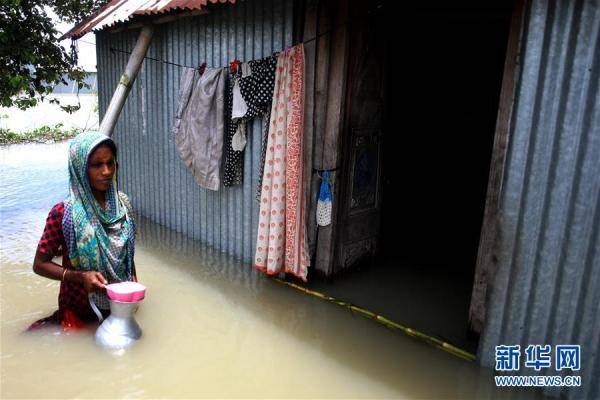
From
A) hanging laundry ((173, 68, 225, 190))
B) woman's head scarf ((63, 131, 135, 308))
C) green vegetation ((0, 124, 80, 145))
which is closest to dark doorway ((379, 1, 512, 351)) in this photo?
hanging laundry ((173, 68, 225, 190))

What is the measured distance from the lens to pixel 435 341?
13.7 feet

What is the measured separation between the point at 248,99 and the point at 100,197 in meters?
2.31

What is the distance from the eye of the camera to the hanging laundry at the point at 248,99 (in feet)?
16.4

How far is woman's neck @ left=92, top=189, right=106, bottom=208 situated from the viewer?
3.30 meters

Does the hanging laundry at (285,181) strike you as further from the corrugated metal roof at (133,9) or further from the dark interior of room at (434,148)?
the corrugated metal roof at (133,9)

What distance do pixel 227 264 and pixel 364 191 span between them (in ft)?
6.24

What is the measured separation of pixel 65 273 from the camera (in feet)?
10.4

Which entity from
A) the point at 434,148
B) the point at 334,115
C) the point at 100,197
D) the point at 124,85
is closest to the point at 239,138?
the point at 334,115

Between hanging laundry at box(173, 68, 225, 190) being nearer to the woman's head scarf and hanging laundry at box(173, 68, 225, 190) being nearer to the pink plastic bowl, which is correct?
the woman's head scarf

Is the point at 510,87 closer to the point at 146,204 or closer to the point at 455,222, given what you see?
the point at 455,222

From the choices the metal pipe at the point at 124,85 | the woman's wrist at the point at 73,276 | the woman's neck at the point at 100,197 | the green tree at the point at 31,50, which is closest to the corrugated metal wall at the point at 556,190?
the woman's neck at the point at 100,197

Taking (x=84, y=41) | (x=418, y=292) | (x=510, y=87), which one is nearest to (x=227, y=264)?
(x=418, y=292)

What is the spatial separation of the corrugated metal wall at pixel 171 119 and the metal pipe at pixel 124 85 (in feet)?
1.53

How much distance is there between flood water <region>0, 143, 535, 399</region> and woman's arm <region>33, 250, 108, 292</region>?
2.40ft
